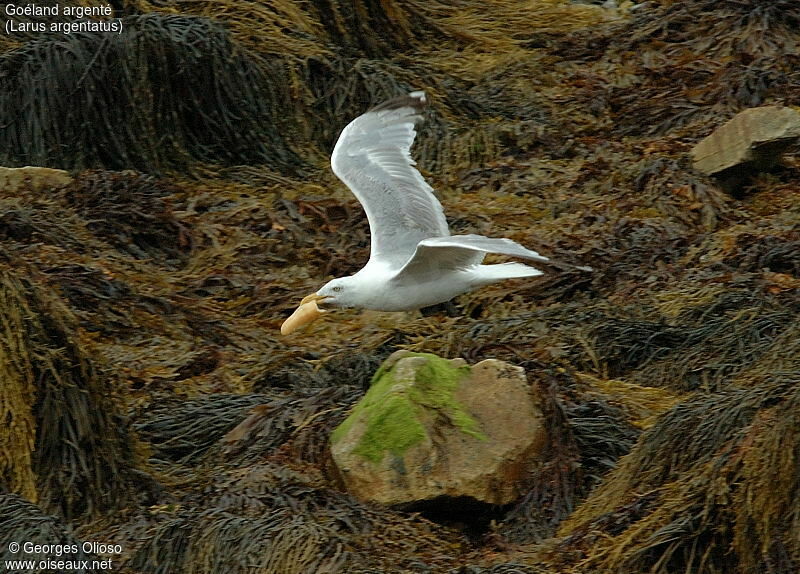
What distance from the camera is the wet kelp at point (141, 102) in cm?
990

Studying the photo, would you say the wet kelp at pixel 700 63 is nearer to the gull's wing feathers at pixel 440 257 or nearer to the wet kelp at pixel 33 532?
the gull's wing feathers at pixel 440 257

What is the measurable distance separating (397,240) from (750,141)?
2.96 metres

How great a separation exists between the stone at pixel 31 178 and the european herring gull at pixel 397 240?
2298 millimetres

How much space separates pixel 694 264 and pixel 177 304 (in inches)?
103

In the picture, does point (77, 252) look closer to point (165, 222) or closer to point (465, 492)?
point (165, 222)

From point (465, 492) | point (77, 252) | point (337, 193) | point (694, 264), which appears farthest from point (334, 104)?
point (465, 492)

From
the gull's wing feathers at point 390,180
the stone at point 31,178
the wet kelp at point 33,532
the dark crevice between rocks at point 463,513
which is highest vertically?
the gull's wing feathers at point 390,180

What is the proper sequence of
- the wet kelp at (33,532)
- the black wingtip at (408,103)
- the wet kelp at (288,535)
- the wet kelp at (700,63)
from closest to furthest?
the wet kelp at (33,532)
the wet kelp at (288,535)
the black wingtip at (408,103)
the wet kelp at (700,63)

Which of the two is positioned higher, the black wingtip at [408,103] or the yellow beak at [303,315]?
the black wingtip at [408,103]

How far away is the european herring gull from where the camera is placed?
21.7 feet

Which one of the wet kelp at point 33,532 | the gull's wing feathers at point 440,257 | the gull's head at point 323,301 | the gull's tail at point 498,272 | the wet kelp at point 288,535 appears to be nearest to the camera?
the wet kelp at point 33,532

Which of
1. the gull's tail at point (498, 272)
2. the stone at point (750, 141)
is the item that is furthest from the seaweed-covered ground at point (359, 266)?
the gull's tail at point (498, 272)

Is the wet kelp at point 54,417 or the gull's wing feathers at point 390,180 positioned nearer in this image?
the wet kelp at point 54,417

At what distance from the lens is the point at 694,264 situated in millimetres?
8180
